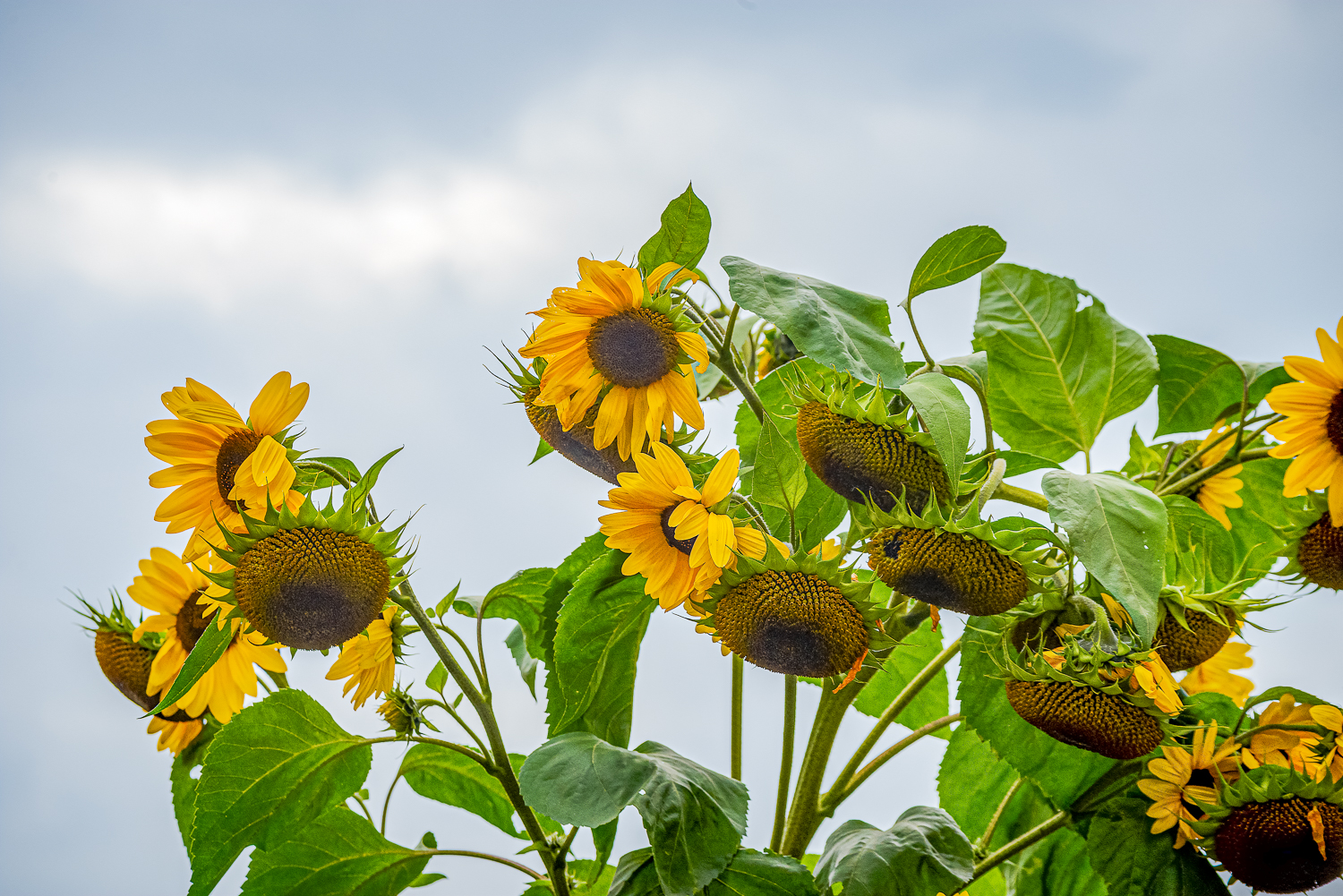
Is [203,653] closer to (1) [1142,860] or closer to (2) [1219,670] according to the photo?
(1) [1142,860]

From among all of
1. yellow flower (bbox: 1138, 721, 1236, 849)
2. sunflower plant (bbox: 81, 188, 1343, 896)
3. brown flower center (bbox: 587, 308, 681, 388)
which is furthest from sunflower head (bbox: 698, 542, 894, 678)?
yellow flower (bbox: 1138, 721, 1236, 849)

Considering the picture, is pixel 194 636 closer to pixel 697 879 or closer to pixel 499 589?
pixel 499 589

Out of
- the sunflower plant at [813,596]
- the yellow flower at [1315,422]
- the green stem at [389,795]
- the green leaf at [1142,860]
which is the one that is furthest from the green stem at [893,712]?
the green stem at [389,795]

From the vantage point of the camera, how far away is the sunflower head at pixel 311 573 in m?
0.47

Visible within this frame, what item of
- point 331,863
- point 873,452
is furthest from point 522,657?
point 873,452

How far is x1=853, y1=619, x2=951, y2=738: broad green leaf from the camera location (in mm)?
809

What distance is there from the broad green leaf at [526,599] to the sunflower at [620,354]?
18 centimetres

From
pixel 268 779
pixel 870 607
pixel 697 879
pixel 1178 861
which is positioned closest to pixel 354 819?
pixel 268 779

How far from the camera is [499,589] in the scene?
72 centimetres

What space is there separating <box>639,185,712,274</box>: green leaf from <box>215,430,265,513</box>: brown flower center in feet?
0.75

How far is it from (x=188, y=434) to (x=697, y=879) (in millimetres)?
354

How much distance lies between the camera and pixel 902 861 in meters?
0.58

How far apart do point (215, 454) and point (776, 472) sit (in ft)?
0.99

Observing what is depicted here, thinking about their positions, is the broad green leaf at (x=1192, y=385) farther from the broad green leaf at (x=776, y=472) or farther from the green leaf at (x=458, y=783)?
the green leaf at (x=458, y=783)
